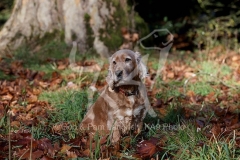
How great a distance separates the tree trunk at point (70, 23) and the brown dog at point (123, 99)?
372 cm

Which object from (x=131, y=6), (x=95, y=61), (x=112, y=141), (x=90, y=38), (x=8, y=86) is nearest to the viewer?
(x=112, y=141)

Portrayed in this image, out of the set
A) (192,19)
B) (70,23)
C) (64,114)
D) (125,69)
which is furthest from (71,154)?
(192,19)

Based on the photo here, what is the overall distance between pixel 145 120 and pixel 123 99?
789 mm

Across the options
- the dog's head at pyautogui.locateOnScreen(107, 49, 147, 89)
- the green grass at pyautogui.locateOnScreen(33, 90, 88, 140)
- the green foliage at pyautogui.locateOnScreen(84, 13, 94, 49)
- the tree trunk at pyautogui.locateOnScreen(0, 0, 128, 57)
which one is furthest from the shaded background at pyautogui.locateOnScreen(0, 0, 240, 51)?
the dog's head at pyautogui.locateOnScreen(107, 49, 147, 89)

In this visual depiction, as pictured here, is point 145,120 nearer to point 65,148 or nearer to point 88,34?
point 65,148

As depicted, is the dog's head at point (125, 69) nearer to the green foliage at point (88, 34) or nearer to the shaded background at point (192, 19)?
the green foliage at point (88, 34)

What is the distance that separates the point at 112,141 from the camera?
3.57m

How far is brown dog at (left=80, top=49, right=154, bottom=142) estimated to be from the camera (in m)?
3.57

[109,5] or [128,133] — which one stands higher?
[109,5]

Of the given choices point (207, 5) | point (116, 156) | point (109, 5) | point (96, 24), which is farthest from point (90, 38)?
point (116, 156)

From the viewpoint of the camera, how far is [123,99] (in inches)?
144

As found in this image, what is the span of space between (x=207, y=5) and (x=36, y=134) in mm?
7218

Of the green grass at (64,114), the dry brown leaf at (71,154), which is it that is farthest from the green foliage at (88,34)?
the dry brown leaf at (71,154)

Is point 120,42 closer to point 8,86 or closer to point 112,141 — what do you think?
point 8,86
